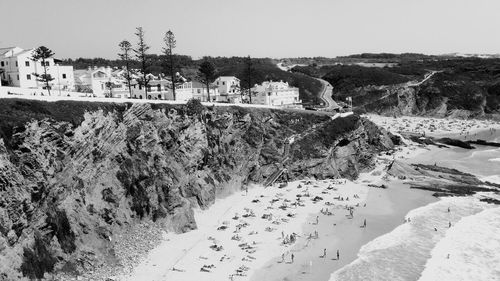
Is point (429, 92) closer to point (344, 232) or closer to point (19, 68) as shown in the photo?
point (344, 232)

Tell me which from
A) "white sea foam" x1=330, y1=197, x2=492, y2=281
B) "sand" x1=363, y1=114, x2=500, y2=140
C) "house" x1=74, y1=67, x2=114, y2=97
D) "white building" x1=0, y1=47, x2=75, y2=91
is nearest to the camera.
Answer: "white sea foam" x1=330, y1=197, x2=492, y2=281

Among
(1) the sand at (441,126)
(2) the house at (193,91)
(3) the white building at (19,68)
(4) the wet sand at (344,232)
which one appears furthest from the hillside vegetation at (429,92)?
(3) the white building at (19,68)

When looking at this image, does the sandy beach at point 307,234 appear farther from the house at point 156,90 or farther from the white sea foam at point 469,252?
the house at point 156,90

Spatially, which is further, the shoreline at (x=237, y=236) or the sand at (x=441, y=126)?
the sand at (x=441, y=126)

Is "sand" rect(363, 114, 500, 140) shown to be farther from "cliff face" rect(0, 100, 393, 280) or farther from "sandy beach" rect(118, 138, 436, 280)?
"sandy beach" rect(118, 138, 436, 280)

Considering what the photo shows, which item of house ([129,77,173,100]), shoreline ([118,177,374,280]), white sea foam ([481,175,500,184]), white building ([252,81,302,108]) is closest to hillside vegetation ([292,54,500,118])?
white building ([252,81,302,108])

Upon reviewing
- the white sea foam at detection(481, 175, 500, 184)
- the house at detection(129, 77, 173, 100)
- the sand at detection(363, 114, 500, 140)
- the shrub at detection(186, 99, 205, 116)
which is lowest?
the white sea foam at detection(481, 175, 500, 184)
